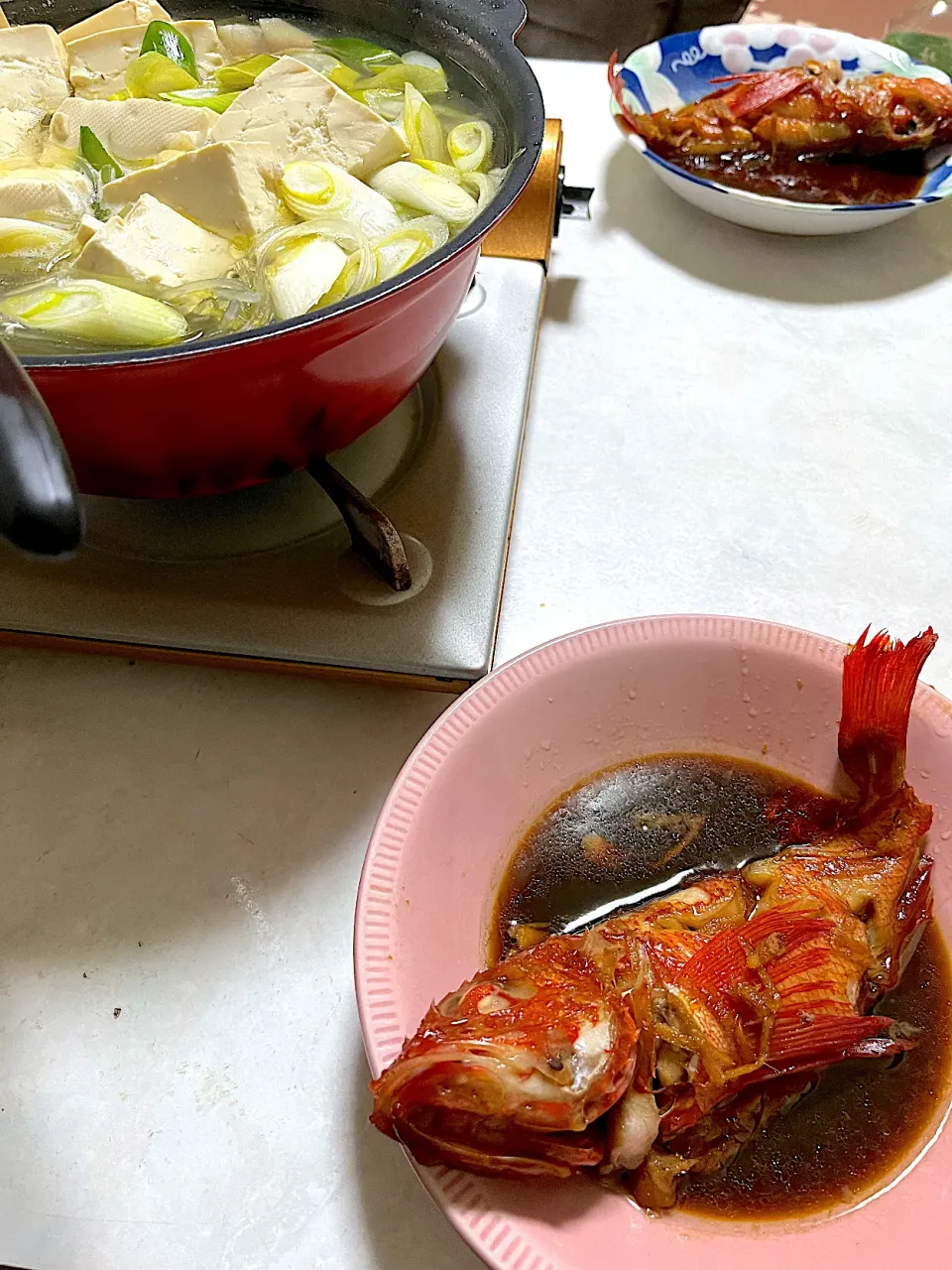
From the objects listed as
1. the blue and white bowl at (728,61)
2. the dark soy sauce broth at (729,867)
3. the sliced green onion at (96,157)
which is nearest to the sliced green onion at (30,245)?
the sliced green onion at (96,157)

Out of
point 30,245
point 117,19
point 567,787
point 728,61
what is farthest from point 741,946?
point 728,61

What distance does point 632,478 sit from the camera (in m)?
1.23

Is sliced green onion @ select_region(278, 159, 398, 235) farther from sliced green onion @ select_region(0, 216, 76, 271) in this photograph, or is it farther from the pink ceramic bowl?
the pink ceramic bowl

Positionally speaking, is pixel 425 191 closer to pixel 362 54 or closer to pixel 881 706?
pixel 362 54

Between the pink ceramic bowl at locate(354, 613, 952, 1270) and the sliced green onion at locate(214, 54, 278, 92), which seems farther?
the sliced green onion at locate(214, 54, 278, 92)

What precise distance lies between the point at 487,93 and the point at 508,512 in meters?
0.48

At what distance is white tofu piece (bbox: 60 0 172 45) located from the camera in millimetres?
1098

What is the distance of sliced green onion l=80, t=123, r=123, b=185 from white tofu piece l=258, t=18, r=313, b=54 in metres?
0.33

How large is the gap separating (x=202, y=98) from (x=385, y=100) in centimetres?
22

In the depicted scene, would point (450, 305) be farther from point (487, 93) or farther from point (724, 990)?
point (724, 990)

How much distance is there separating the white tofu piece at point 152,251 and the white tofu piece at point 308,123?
185 mm

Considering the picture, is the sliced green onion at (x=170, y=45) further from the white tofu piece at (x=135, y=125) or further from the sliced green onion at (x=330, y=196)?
the sliced green onion at (x=330, y=196)

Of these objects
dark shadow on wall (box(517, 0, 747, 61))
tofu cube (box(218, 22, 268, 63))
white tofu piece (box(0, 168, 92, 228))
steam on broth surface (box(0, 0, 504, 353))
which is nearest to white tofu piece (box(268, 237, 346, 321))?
steam on broth surface (box(0, 0, 504, 353))

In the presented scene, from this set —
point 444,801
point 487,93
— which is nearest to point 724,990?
point 444,801
